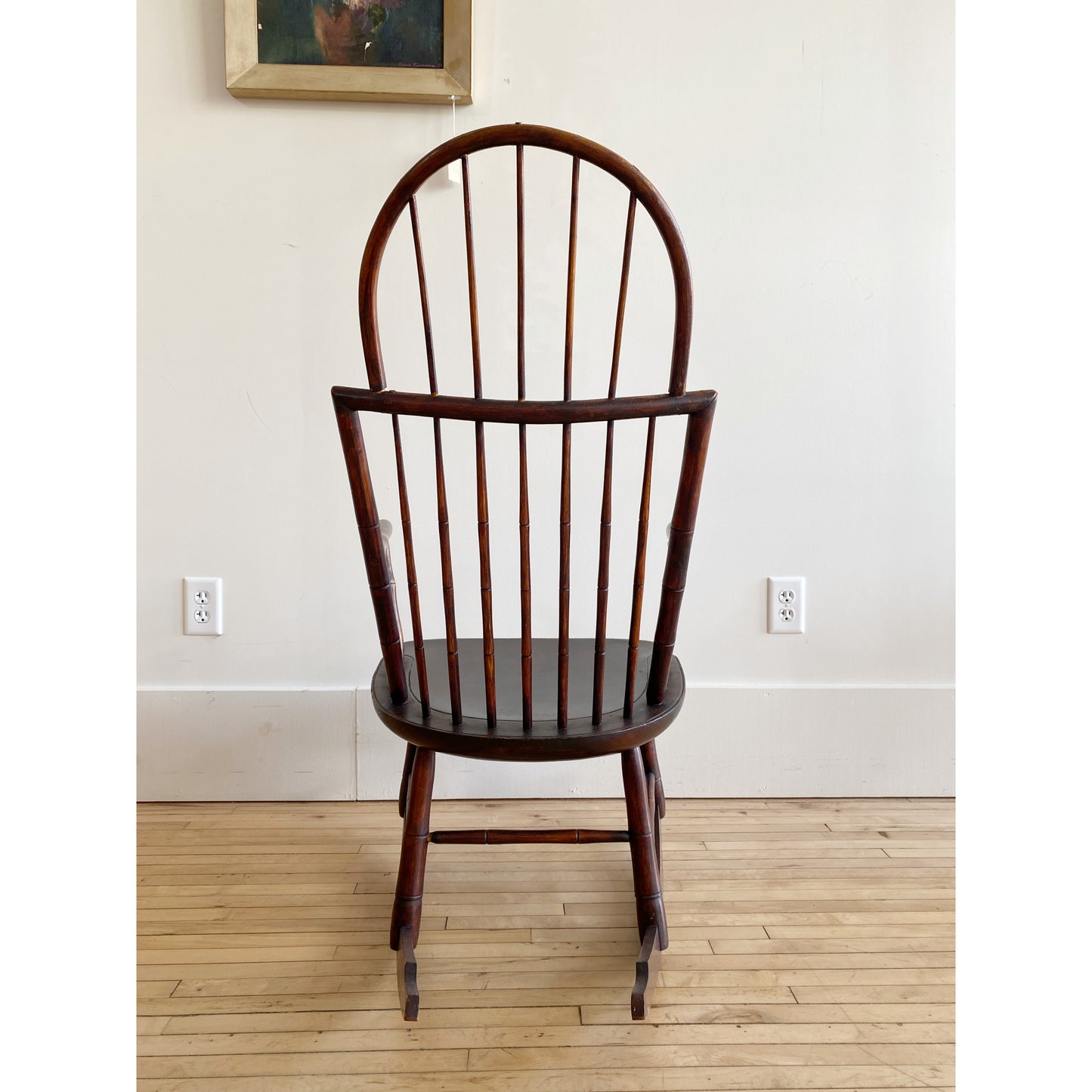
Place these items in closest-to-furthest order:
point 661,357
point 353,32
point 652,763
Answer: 1. point 652,763
2. point 353,32
3. point 661,357

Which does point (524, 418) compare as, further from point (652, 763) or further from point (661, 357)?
point (661, 357)

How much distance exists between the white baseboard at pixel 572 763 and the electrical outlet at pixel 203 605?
0.43ft

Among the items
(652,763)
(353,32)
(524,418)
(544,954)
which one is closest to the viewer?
(524,418)

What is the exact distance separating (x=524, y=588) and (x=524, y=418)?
7.9 inches

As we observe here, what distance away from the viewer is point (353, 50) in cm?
158

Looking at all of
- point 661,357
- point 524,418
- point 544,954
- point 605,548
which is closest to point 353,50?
point 661,357

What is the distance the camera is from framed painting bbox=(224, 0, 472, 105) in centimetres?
157

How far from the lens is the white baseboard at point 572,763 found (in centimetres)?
171

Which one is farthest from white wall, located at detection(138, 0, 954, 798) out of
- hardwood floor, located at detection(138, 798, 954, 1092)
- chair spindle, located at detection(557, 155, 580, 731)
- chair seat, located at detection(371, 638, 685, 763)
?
chair spindle, located at detection(557, 155, 580, 731)
